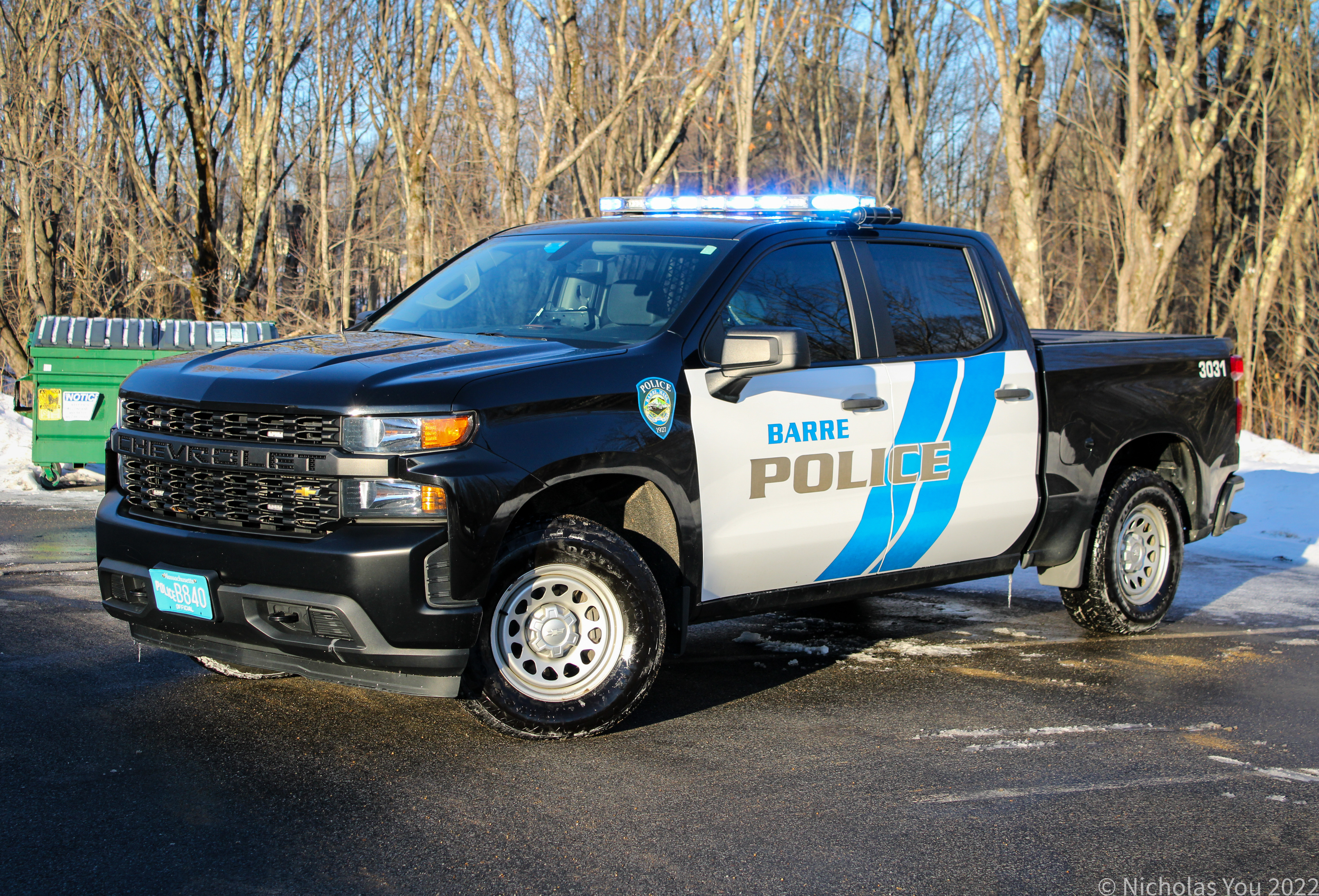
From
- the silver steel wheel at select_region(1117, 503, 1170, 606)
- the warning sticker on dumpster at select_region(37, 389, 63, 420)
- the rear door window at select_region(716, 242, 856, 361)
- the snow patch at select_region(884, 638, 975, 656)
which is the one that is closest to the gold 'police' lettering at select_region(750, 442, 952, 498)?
the rear door window at select_region(716, 242, 856, 361)

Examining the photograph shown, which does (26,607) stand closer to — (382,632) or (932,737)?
(382,632)

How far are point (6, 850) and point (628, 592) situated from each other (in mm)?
2142

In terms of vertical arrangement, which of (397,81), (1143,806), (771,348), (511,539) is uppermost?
(397,81)

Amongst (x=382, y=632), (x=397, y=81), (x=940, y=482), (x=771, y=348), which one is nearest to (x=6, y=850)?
(x=382, y=632)

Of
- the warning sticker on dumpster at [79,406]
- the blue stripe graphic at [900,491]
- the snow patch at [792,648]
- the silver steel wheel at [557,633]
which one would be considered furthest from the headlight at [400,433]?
the warning sticker on dumpster at [79,406]

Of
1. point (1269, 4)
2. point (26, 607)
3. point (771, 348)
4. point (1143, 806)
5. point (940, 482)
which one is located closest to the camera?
point (1143, 806)

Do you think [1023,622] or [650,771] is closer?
[650,771]

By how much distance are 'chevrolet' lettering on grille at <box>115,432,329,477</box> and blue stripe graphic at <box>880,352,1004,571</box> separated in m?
2.64

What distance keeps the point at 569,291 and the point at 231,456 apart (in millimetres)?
1704

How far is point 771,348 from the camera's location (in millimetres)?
4754

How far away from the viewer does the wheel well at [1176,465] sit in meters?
7.12

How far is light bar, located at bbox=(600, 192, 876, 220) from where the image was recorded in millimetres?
5785

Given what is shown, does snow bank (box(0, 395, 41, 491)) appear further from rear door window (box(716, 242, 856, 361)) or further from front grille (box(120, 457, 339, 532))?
rear door window (box(716, 242, 856, 361))

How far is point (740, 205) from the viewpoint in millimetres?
6016
